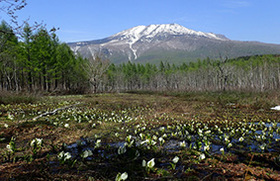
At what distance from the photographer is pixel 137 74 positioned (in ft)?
314

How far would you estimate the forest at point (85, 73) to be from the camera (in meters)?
30.8

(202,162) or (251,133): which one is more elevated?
(202,162)

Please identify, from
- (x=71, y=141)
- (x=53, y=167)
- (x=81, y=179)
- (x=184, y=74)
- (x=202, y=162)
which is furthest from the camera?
(x=184, y=74)

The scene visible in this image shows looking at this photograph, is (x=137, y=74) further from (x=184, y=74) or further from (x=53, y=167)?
(x=53, y=167)

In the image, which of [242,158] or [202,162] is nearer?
[202,162]

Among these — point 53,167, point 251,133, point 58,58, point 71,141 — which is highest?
point 58,58

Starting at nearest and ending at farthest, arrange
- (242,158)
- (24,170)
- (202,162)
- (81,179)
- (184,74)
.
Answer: (81,179) → (24,170) → (202,162) → (242,158) → (184,74)

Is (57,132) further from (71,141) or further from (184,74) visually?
(184,74)

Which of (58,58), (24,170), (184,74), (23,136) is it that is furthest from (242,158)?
(184,74)

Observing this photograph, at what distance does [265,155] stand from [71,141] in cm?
518

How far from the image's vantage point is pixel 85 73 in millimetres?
50938

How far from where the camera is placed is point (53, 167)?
2902mm

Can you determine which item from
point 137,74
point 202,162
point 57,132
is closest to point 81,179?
point 202,162

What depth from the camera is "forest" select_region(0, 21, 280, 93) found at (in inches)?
1214
